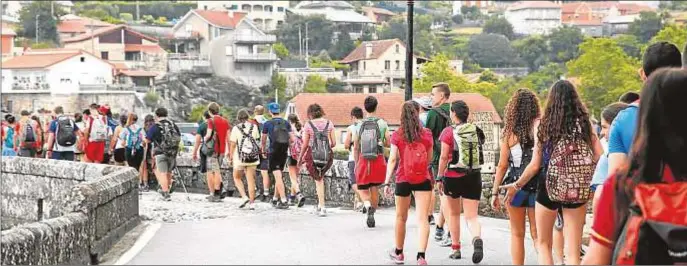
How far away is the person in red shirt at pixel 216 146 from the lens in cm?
1619

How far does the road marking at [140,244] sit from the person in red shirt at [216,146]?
11.3 ft

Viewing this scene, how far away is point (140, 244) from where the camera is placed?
1109cm

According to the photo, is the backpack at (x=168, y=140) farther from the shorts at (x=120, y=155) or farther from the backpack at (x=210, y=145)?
the shorts at (x=120, y=155)

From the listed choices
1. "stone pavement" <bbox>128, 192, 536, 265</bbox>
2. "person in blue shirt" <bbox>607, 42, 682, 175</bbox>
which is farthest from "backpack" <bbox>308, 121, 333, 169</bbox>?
"person in blue shirt" <bbox>607, 42, 682, 175</bbox>

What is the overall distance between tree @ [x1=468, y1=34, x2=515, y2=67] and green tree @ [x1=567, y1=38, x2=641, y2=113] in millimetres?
22760

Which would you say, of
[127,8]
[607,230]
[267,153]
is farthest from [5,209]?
[127,8]

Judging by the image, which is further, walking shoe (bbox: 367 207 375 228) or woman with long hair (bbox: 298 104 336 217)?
woman with long hair (bbox: 298 104 336 217)

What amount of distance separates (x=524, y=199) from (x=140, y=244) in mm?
4684

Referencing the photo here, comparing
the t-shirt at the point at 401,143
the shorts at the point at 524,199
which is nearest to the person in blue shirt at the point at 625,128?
the shorts at the point at 524,199

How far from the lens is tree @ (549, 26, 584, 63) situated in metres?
110

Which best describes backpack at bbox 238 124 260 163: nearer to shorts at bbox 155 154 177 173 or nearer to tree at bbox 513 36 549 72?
shorts at bbox 155 154 177 173

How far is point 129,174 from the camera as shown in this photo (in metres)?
12.1

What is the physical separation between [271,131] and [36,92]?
277 feet

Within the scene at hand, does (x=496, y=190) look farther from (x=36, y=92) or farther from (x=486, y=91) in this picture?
(x=36, y=92)
